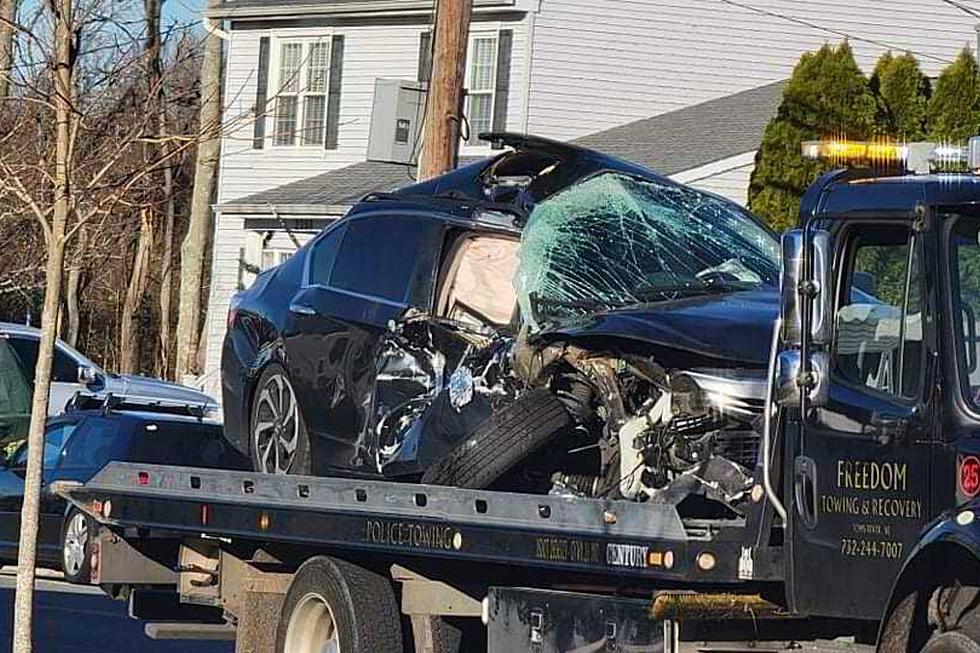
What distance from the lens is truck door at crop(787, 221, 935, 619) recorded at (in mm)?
6453

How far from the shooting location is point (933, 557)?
20.2 feet

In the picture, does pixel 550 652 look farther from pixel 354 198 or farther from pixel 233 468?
pixel 354 198

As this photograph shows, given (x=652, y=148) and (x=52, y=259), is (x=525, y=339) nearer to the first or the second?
(x=52, y=259)

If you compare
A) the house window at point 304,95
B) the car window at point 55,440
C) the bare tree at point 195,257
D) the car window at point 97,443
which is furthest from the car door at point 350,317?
the bare tree at point 195,257

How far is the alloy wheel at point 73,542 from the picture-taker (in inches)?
583

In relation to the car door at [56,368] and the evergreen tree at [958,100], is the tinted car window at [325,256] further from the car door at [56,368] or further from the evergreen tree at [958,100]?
the car door at [56,368]

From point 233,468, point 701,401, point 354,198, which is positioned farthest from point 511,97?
point 701,401

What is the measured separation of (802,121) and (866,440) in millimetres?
16404

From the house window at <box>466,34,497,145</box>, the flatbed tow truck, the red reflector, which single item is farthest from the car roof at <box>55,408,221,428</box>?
the house window at <box>466,34,497,145</box>

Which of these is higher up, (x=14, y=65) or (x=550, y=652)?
(x=14, y=65)

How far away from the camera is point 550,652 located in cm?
806

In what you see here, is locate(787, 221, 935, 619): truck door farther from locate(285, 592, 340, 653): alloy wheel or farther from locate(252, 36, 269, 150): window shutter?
locate(252, 36, 269, 150): window shutter

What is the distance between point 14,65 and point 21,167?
2.13 ft

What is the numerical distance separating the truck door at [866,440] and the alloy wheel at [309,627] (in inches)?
127
